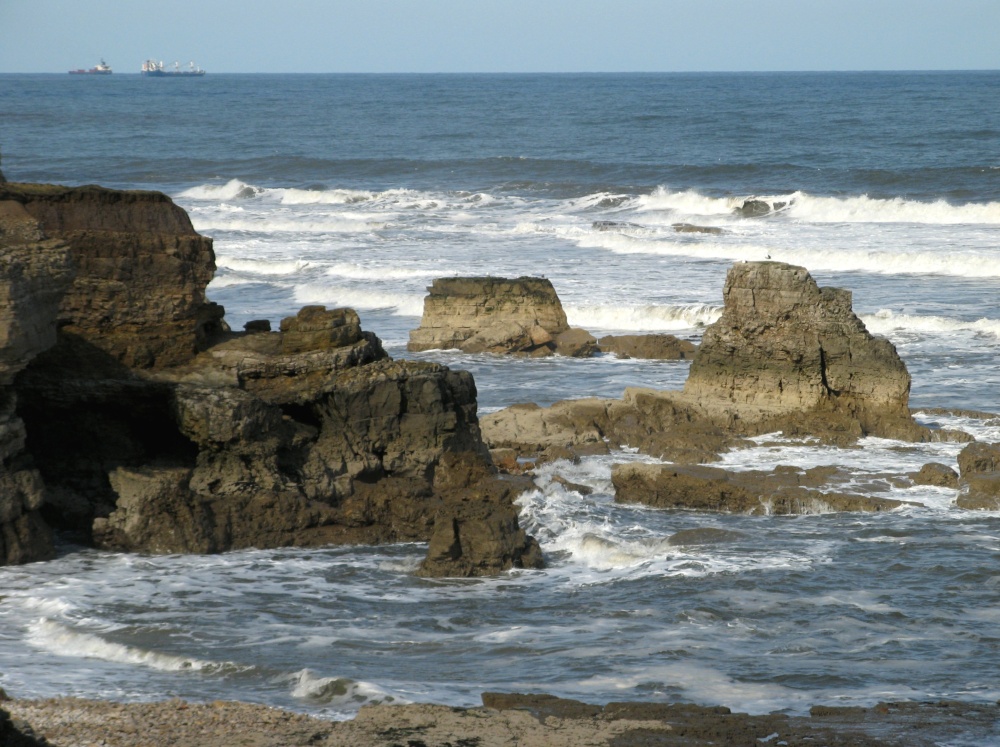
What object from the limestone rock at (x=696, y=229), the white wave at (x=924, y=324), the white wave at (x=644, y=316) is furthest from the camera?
the limestone rock at (x=696, y=229)

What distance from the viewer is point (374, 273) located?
3306 cm

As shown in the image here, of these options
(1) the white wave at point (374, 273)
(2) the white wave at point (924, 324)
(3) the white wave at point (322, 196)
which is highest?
(3) the white wave at point (322, 196)

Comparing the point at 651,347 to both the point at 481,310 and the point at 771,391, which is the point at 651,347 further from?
the point at 771,391

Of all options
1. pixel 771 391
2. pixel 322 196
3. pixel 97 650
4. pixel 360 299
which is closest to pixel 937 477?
pixel 771 391

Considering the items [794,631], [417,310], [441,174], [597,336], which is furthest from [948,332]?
[441,174]

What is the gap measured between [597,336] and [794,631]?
14830 mm

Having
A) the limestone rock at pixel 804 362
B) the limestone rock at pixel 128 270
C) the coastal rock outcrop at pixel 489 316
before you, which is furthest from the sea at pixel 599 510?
the limestone rock at pixel 128 270

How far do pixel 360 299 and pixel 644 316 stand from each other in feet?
21.7

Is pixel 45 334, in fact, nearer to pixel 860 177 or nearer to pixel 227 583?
pixel 227 583

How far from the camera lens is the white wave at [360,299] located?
95.2 feet

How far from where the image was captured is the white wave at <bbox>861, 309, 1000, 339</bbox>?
24609mm

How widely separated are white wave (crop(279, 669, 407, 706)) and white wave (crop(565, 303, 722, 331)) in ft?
56.4

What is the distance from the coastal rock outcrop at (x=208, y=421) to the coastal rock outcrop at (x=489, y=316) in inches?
372

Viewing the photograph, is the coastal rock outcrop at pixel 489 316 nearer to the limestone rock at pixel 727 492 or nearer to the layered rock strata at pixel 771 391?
the layered rock strata at pixel 771 391
